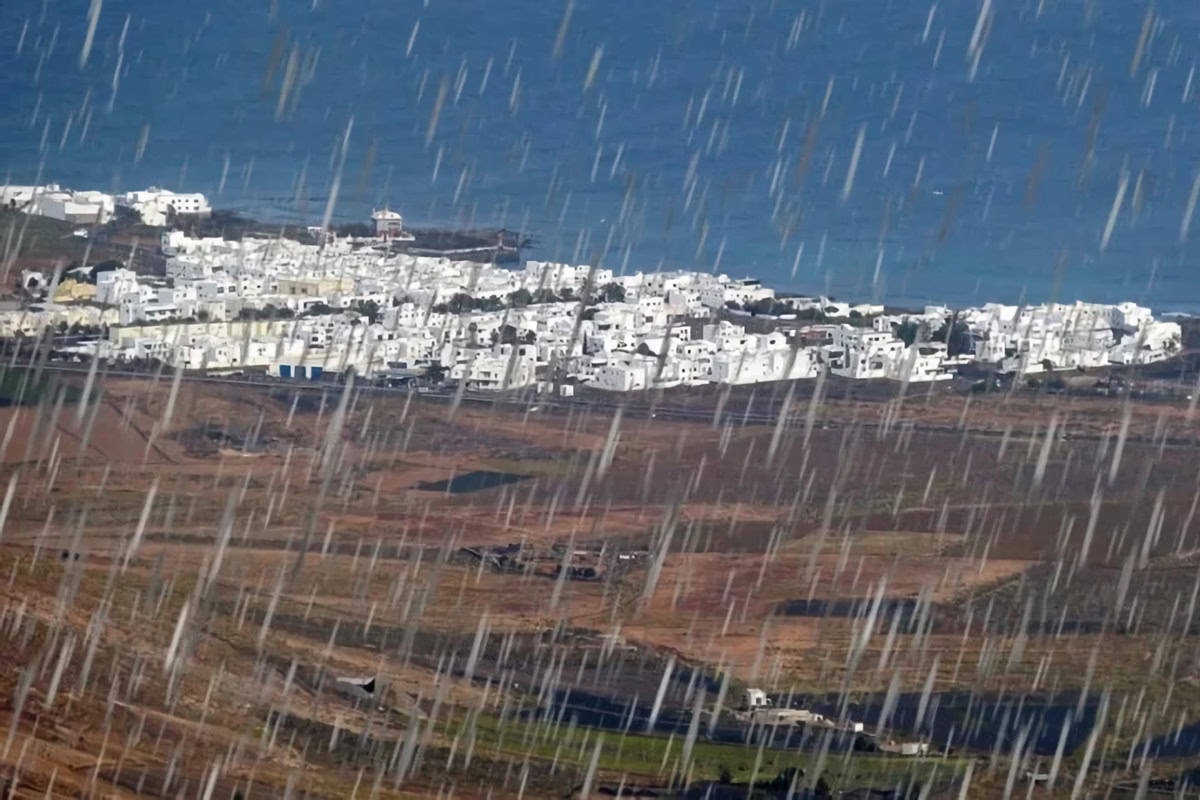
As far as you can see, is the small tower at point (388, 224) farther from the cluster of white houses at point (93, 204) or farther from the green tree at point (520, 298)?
the green tree at point (520, 298)

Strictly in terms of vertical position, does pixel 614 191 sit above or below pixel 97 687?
above

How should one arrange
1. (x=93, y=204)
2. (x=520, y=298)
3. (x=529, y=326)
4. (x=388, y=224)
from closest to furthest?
(x=529, y=326) → (x=520, y=298) → (x=93, y=204) → (x=388, y=224)

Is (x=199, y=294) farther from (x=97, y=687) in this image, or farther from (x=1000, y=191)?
(x=1000, y=191)

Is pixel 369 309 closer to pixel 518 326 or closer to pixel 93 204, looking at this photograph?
pixel 518 326

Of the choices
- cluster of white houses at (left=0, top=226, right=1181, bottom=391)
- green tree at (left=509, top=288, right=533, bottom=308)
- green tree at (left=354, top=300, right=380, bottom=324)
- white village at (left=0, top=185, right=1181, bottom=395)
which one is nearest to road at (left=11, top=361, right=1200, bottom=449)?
white village at (left=0, top=185, right=1181, bottom=395)

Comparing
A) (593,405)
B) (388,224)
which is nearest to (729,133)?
(388,224)

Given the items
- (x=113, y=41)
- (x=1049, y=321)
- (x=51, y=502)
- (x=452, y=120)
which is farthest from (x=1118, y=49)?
(x=51, y=502)
